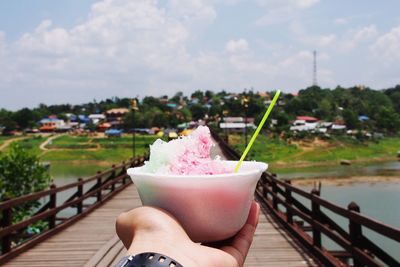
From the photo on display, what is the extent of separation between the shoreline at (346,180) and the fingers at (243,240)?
39.3 metres

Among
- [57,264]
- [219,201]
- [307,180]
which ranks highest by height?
[219,201]

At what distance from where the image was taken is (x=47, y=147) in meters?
75.8

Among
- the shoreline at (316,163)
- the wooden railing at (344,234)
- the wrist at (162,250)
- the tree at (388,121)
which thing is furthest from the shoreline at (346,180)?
the tree at (388,121)

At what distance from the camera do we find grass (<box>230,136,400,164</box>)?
61125 mm

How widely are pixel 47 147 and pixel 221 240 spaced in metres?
78.5

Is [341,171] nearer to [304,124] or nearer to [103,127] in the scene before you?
[304,124]

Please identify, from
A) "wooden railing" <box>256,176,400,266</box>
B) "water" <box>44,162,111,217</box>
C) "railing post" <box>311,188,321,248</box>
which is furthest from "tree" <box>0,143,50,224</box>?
"water" <box>44,162,111,217</box>

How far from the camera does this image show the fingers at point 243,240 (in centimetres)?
111

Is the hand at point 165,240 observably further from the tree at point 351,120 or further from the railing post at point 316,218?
the tree at point 351,120

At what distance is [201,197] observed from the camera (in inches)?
41.4

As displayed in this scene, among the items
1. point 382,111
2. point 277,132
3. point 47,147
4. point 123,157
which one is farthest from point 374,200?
point 382,111

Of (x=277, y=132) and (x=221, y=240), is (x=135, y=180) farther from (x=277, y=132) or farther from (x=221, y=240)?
(x=277, y=132)

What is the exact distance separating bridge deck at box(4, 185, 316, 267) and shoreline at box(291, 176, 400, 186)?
32.8 m

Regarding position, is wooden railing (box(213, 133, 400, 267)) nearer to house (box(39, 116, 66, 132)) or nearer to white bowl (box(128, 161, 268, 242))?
white bowl (box(128, 161, 268, 242))
